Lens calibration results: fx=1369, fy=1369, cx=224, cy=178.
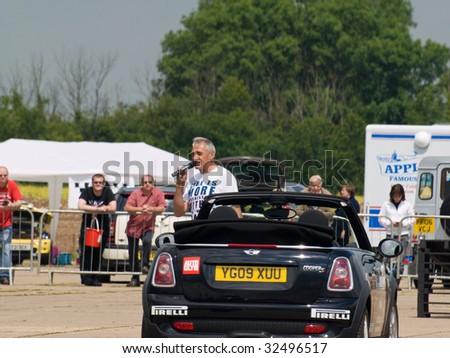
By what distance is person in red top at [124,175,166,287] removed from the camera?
2130 centimetres

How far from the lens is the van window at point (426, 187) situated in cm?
2584

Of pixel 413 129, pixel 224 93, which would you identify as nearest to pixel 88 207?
pixel 413 129

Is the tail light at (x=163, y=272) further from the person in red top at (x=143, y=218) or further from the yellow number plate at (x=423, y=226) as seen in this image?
the yellow number plate at (x=423, y=226)

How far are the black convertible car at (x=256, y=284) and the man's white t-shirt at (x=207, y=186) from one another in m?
2.75

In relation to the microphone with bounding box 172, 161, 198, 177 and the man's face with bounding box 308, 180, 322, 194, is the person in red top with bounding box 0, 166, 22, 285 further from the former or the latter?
the microphone with bounding box 172, 161, 198, 177

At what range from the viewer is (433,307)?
703 inches

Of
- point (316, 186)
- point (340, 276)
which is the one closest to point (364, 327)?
point (340, 276)

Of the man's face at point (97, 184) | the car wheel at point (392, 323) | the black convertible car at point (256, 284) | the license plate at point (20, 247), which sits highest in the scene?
the man's face at point (97, 184)

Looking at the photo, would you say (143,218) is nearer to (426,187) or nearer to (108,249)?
(108,249)

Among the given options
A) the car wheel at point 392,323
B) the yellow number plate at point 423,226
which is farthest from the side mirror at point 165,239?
the yellow number plate at point 423,226

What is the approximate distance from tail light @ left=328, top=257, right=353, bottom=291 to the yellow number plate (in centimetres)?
1403

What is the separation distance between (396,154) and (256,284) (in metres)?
19.3

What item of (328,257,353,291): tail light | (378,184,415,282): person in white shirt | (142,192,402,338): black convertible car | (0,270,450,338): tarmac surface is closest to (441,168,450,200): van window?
(378,184,415,282): person in white shirt

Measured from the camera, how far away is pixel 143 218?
21.5 metres
